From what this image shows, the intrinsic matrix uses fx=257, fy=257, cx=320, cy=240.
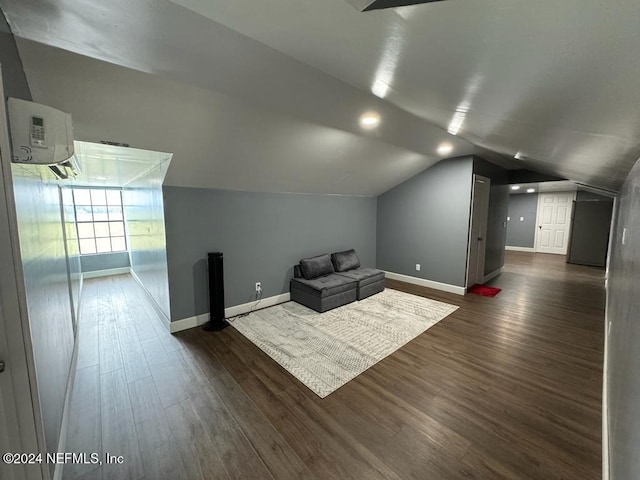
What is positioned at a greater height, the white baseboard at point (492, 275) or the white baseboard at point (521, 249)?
the white baseboard at point (521, 249)

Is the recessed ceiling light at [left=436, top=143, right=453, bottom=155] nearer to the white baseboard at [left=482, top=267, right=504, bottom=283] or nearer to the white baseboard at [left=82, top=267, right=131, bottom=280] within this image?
the white baseboard at [left=482, top=267, right=504, bottom=283]

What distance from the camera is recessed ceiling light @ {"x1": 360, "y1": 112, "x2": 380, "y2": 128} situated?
238 cm

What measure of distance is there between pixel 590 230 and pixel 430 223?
5.59m

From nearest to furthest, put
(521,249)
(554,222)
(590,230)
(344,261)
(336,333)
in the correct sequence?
(336,333)
(344,261)
(590,230)
(554,222)
(521,249)

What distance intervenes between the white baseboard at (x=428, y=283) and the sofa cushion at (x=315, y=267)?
1.71 metres

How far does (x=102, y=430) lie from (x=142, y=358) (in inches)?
35.8

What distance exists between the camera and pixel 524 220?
8922 mm

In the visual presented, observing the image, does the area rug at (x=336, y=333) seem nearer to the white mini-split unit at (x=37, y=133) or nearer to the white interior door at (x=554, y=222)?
the white mini-split unit at (x=37, y=133)

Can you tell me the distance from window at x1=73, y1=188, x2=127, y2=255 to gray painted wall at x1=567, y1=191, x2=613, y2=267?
12033mm

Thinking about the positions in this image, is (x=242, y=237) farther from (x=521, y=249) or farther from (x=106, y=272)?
(x=521, y=249)

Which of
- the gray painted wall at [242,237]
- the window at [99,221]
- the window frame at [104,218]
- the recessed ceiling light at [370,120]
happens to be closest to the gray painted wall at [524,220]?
the gray painted wall at [242,237]

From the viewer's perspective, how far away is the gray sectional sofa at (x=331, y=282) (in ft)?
12.7

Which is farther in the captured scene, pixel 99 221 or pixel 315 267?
pixel 99 221

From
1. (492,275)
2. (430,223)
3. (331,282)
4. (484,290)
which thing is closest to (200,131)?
(331,282)
